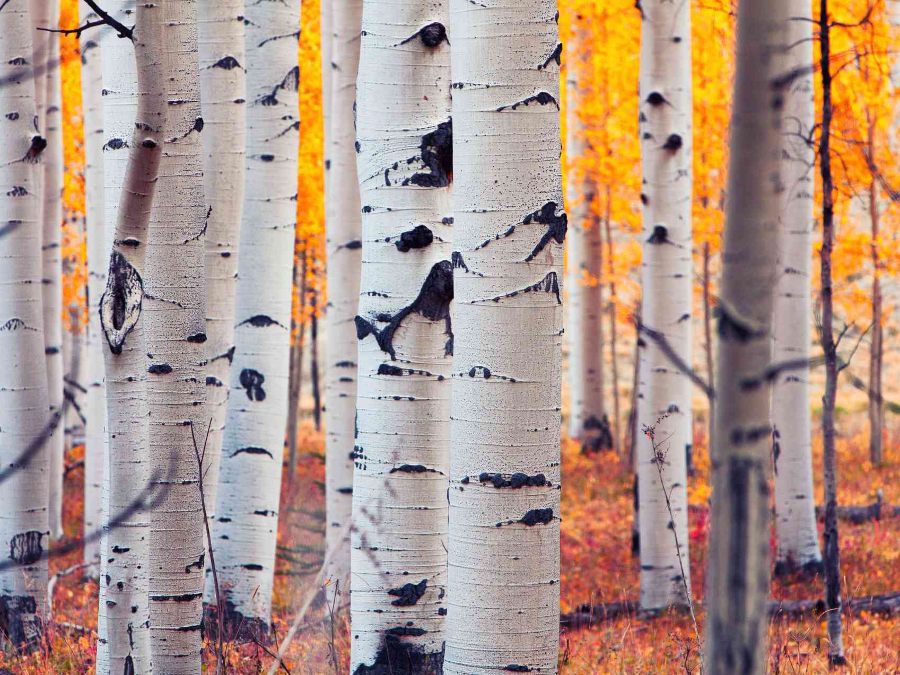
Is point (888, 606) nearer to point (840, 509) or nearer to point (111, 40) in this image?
point (840, 509)

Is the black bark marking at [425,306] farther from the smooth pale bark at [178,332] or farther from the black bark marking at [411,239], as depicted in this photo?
the smooth pale bark at [178,332]

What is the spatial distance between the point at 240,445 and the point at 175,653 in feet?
6.30

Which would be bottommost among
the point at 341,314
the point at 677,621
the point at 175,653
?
the point at 677,621

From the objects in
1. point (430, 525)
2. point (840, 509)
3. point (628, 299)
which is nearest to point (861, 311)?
point (628, 299)

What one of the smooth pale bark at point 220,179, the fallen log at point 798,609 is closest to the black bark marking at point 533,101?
the smooth pale bark at point 220,179

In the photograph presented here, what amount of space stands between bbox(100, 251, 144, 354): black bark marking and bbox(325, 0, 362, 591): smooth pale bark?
3.47m

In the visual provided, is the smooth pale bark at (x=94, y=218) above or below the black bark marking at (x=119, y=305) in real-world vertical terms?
above

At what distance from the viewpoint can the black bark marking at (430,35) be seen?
2.95 meters

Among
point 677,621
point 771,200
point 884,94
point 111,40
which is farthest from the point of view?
point 884,94

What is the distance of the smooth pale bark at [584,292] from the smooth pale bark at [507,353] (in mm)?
11348

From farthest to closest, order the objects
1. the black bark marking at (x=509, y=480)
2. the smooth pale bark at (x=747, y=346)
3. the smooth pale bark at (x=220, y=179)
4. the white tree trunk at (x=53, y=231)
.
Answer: the white tree trunk at (x=53, y=231) → the smooth pale bark at (x=220, y=179) → the black bark marking at (x=509, y=480) → the smooth pale bark at (x=747, y=346)

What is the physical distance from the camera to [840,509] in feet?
31.0

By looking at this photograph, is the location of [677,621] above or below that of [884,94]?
below

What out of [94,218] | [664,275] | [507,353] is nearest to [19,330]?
[94,218]
